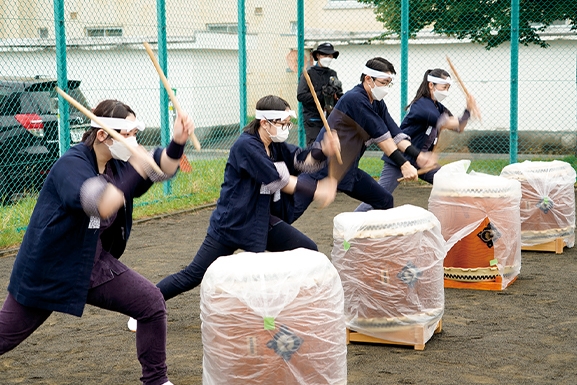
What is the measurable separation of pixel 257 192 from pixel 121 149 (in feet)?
3.59

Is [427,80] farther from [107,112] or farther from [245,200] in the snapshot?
[107,112]

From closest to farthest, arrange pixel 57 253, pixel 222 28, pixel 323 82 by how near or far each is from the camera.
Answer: pixel 57 253 < pixel 323 82 < pixel 222 28

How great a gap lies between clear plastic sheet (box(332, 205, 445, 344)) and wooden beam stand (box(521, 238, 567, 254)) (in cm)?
282

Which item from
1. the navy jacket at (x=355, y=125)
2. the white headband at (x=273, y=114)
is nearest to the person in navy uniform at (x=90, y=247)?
the white headband at (x=273, y=114)

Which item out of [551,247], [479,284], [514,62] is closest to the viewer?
[479,284]

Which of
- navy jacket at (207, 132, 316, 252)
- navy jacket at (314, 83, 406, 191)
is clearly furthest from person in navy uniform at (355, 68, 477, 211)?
navy jacket at (207, 132, 316, 252)

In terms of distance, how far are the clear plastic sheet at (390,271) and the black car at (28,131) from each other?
446 cm

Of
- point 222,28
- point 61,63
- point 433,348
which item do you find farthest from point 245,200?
point 222,28

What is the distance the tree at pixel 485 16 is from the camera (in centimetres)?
1027

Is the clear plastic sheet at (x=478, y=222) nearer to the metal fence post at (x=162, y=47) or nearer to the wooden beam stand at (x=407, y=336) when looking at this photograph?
the wooden beam stand at (x=407, y=336)

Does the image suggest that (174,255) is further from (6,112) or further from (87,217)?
(87,217)

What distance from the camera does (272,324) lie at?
2734mm

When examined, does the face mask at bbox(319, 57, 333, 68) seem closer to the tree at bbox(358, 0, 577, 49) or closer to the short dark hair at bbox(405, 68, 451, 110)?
the tree at bbox(358, 0, 577, 49)

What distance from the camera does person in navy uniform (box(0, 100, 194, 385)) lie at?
285cm
